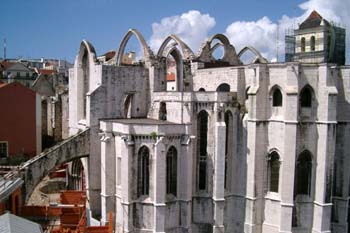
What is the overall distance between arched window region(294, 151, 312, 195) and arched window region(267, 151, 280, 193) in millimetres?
1066

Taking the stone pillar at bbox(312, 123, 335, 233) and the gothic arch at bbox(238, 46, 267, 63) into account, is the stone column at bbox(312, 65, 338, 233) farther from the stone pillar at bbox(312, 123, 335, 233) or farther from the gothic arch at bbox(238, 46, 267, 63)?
the gothic arch at bbox(238, 46, 267, 63)

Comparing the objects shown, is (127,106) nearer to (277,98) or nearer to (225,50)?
(225,50)

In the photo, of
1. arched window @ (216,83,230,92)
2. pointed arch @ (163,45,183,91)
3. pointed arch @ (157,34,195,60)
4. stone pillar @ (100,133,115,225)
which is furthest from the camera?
pointed arch @ (157,34,195,60)

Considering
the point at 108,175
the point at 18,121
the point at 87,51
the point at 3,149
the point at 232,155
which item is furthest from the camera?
the point at 18,121

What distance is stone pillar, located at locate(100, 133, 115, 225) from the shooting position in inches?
911

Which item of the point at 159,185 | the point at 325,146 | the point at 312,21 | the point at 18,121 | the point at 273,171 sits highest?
the point at 312,21

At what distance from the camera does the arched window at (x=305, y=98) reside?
881 inches

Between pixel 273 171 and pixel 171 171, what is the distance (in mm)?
5925

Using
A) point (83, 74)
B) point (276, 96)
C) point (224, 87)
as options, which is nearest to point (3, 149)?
point (83, 74)

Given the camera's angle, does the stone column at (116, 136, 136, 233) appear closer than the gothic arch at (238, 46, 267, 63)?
Yes

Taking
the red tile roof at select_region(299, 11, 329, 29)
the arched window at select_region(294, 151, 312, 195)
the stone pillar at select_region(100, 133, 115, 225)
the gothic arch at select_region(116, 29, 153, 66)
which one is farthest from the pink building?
the red tile roof at select_region(299, 11, 329, 29)

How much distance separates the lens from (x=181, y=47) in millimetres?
29359

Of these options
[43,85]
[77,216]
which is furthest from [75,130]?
[43,85]

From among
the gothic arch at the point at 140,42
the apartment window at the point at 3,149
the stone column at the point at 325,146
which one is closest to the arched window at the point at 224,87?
the gothic arch at the point at 140,42
